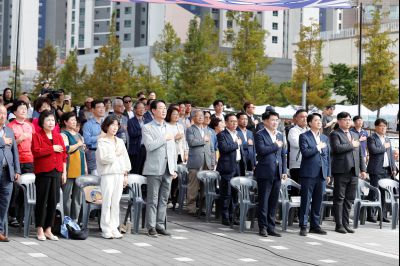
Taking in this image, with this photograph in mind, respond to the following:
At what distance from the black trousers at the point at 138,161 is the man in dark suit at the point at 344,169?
340cm

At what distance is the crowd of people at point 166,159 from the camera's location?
35.0 feet

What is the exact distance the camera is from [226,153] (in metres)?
13.2

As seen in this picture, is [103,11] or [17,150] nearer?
[17,150]

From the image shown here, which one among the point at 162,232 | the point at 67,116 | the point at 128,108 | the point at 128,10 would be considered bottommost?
the point at 162,232

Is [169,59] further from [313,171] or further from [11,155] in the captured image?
[11,155]

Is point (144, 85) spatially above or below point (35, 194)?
above

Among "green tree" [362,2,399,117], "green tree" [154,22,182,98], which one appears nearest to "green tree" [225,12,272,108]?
"green tree" [362,2,399,117]

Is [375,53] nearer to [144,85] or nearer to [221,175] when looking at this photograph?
[144,85]

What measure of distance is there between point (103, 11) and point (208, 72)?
2925 inches

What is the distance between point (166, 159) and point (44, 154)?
77.8 inches

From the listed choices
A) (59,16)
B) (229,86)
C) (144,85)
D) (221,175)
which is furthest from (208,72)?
(59,16)

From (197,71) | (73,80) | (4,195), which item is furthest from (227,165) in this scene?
(73,80)

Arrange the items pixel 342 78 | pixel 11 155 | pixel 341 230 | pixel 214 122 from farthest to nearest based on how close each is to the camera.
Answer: pixel 342 78, pixel 214 122, pixel 341 230, pixel 11 155

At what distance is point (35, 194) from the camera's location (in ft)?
35.4
